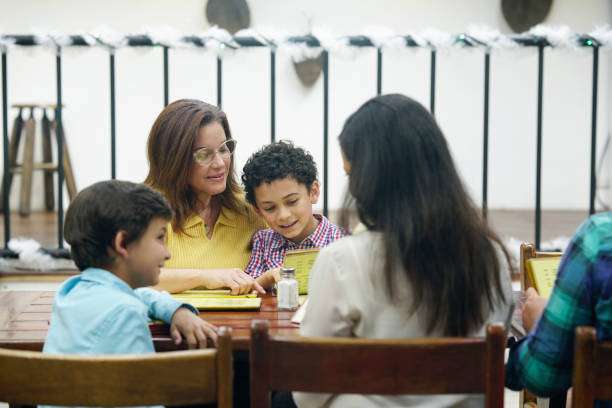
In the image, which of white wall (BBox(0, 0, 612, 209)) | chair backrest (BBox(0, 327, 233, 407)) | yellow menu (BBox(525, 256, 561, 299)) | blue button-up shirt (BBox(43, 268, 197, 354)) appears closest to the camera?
chair backrest (BBox(0, 327, 233, 407))

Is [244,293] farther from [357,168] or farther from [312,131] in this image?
[312,131]

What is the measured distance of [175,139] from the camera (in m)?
2.09

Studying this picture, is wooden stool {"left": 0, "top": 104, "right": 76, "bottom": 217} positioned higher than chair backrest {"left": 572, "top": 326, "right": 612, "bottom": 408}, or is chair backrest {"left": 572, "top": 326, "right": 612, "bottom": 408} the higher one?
wooden stool {"left": 0, "top": 104, "right": 76, "bottom": 217}

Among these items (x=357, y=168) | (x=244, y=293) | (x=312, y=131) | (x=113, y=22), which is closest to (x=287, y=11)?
(x=312, y=131)

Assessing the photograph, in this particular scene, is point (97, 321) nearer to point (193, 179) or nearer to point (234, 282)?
point (234, 282)

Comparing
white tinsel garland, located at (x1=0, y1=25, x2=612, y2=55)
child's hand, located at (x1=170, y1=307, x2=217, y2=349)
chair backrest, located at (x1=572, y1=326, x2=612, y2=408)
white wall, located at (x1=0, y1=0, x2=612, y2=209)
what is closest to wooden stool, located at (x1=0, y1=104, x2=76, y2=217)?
white wall, located at (x1=0, y1=0, x2=612, y2=209)

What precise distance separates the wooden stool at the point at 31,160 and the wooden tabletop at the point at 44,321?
3.33 metres

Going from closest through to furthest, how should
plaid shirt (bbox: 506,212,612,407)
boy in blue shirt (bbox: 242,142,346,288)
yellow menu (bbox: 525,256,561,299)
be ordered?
plaid shirt (bbox: 506,212,612,407)
yellow menu (bbox: 525,256,561,299)
boy in blue shirt (bbox: 242,142,346,288)

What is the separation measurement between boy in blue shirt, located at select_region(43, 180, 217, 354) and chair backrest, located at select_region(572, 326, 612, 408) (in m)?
0.71

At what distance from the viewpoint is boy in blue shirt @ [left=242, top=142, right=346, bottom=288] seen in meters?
2.01

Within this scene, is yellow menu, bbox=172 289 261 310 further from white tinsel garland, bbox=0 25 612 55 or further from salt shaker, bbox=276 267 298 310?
white tinsel garland, bbox=0 25 612 55

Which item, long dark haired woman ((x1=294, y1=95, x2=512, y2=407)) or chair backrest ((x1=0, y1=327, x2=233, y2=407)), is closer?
chair backrest ((x1=0, y1=327, x2=233, y2=407))

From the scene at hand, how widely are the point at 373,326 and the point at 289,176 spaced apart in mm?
901

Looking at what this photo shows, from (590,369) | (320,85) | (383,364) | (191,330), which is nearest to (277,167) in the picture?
(191,330)
